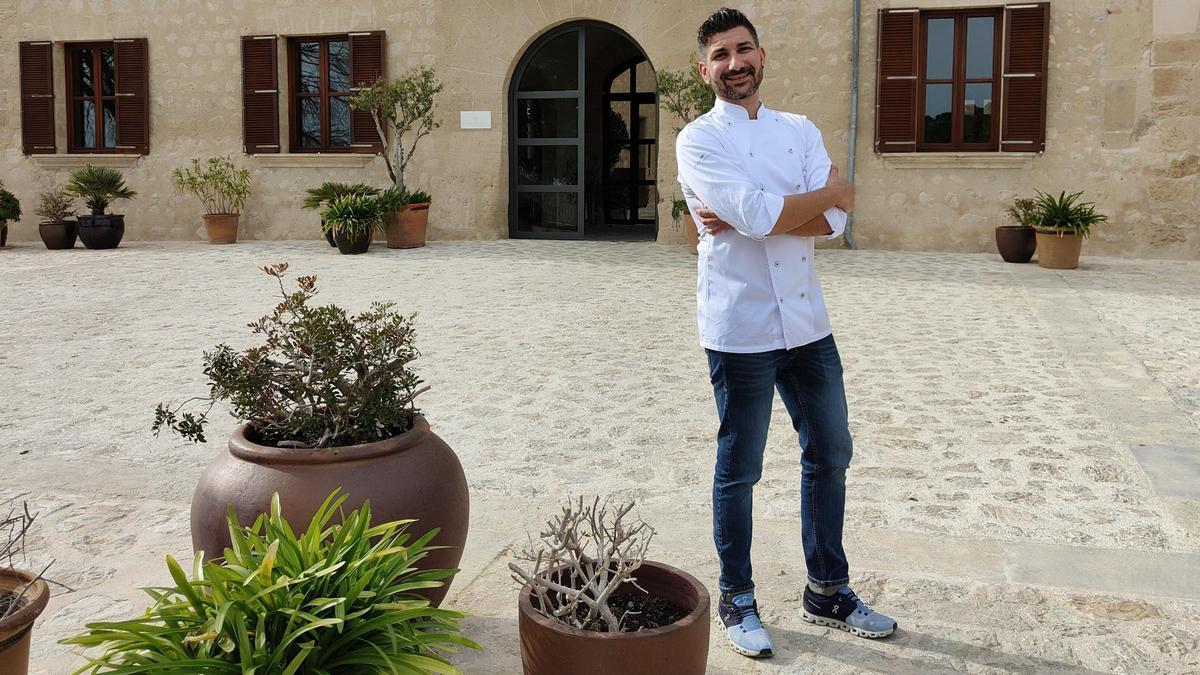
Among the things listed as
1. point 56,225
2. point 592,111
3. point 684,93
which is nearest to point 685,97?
point 684,93

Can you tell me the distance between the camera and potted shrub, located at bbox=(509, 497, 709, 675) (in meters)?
2.26

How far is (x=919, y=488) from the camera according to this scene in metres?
4.38

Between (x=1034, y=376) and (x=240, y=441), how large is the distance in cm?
498

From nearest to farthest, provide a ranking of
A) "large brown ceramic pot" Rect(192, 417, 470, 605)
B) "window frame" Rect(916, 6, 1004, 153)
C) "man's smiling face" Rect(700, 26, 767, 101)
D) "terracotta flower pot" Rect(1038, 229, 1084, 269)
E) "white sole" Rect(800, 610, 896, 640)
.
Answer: "large brown ceramic pot" Rect(192, 417, 470, 605) → "man's smiling face" Rect(700, 26, 767, 101) → "white sole" Rect(800, 610, 896, 640) → "terracotta flower pot" Rect(1038, 229, 1084, 269) → "window frame" Rect(916, 6, 1004, 153)

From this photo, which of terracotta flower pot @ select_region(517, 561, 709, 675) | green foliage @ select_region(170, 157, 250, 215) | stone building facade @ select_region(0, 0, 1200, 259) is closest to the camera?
terracotta flower pot @ select_region(517, 561, 709, 675)

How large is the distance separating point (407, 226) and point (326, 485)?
37.2 ft

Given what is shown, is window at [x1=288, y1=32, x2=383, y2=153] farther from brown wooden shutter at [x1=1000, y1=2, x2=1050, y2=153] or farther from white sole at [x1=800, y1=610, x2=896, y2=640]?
white sole at [x1=800, y1=610, x2=896, y2=640]

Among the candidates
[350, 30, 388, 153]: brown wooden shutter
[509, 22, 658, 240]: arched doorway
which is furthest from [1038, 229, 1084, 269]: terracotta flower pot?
[350, 30, 388, 153]: brown wooden shutter

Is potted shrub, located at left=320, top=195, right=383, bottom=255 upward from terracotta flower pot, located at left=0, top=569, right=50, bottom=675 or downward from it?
upward

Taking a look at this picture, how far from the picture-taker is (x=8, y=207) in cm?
1453

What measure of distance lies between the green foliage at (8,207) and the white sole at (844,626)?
46.8ft

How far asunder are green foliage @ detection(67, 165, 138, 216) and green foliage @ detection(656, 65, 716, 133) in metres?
7.30

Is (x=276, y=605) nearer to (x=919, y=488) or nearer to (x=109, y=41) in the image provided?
(x=919, y=488)

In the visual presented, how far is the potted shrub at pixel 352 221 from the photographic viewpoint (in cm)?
1305
